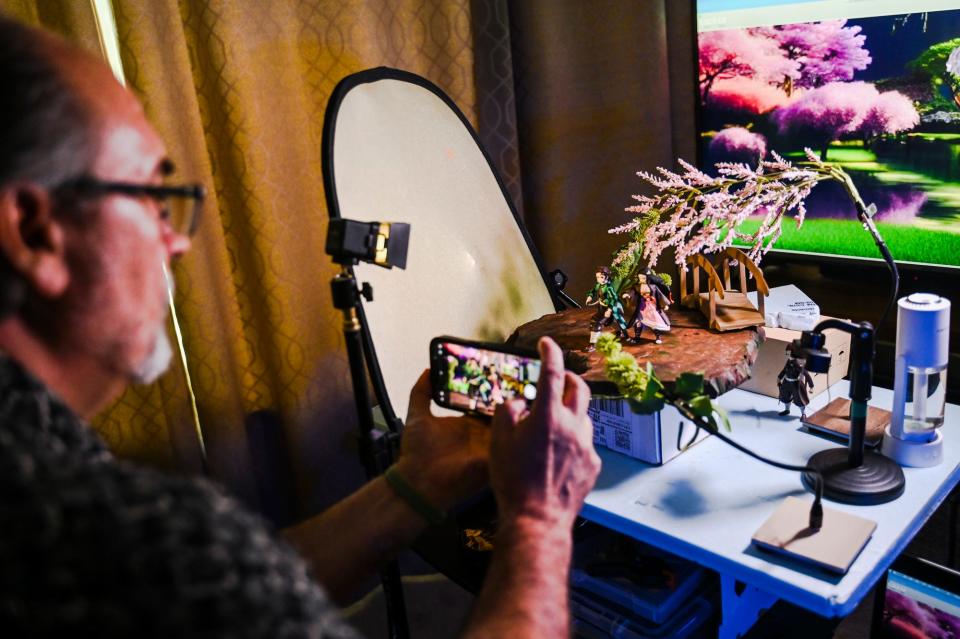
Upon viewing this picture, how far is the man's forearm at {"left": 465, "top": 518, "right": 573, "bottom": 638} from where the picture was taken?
68 centimetres

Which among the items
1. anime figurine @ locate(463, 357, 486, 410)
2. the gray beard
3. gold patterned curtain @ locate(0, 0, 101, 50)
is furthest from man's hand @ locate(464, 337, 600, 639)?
gold patterned curtain @ locate(0, 0, 101, 50)

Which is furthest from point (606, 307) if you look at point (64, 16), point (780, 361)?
Answer: point (64, 16)

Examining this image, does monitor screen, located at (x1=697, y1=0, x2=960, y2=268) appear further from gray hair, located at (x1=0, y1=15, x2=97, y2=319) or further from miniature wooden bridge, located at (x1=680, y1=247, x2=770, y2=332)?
gray hair, located at (x1=0, y1=15, x2=97, y2=319)

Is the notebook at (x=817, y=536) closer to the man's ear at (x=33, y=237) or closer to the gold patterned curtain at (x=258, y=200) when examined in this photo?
the man's ear at (x=33, y=237)

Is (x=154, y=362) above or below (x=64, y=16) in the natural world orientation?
below

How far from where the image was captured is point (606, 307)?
4.42 feet

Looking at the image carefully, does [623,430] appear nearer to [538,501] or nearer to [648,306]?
[648,306]

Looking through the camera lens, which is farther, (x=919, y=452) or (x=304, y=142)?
(x=304, y=142)

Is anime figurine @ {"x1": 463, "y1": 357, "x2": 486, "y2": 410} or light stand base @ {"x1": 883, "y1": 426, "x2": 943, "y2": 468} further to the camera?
light stand base @ {"x1": 883, "y1": 426, "x2": 943, "y2": 468}

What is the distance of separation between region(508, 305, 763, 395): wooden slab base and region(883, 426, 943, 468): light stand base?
24cm

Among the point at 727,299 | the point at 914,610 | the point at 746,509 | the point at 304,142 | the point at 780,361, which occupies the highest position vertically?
the point at 304,142

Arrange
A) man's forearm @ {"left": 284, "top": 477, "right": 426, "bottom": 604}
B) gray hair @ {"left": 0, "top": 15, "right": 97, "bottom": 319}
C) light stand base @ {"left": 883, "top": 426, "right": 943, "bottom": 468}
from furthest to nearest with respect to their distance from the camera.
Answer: light stand base @ {"left": 883, "top": 426, "right": 943, "bottom": 468} < man's forearm @ {"left": 284, "top": 477, "right": 426, "bottom": 604} < gray hair @ {"left": 0, "top": 15, "right": 97, "bottom": 319}

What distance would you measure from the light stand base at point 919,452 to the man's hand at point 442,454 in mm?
639

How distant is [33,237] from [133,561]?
0.27 metres
